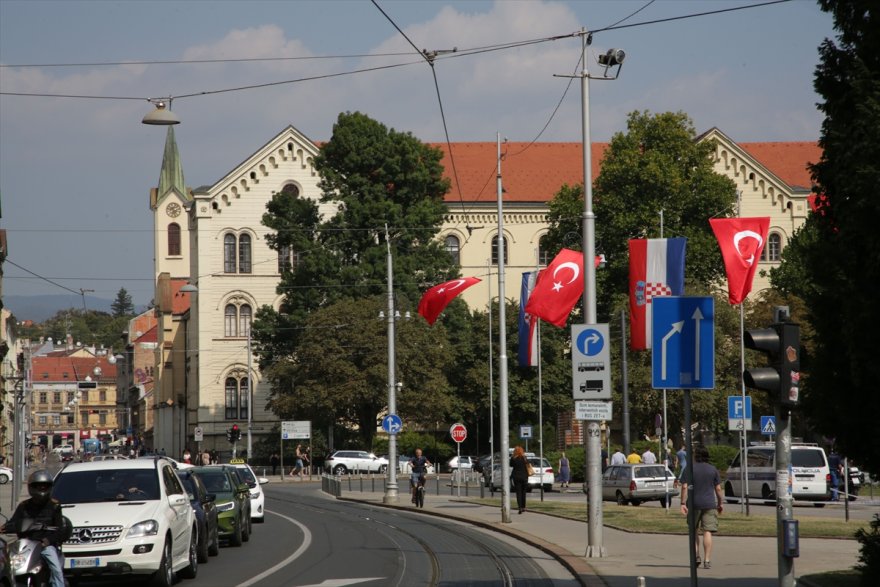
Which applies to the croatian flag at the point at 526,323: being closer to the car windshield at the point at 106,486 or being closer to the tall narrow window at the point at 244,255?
the car windshield at the point at 106,486

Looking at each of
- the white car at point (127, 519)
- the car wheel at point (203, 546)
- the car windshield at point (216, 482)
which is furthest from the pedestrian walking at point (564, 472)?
the white car at point (127, 519)

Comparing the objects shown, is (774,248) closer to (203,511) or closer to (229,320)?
(229,320)

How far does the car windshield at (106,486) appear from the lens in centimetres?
1773

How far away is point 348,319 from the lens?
233 feet

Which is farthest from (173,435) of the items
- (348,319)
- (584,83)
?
(584,83)

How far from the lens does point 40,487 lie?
46.4 feet

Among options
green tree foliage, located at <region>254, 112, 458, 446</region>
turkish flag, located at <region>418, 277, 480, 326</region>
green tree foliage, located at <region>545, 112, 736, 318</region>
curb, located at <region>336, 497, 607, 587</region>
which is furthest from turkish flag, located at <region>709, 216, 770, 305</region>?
green tree foliage, located at <region>254, 112, 458, 446</region>

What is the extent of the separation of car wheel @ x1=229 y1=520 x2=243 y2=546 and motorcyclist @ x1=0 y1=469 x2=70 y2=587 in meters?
10.6

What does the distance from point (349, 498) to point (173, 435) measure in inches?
2394

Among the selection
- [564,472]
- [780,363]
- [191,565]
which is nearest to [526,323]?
[191,565]

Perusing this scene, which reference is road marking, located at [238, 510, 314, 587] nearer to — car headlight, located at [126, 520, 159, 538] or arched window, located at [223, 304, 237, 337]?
car headlight, located at [126, 520, 159, 538]

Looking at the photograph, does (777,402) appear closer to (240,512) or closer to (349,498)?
(240,512)

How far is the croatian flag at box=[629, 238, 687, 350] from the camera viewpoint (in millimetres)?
32625

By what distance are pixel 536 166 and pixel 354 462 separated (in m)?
34.9
